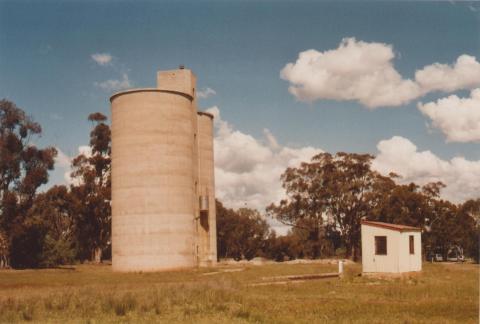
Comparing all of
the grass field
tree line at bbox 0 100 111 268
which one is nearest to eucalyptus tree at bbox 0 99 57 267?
tree line at bbox 0 100 111 268

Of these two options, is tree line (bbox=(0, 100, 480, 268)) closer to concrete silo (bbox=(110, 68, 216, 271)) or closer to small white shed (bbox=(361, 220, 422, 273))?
concrete silo (bbox=(110, 68, 216, 271))

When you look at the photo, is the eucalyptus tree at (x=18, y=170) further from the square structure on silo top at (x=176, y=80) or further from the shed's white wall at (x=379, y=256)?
the shed's white wall at (x=379, y=256)

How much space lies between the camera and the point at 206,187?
195ft

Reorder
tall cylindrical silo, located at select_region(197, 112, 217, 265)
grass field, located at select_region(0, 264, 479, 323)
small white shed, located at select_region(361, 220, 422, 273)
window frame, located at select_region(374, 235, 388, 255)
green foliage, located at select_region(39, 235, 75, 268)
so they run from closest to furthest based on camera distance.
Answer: grass field, located at select_region(0, 264, 479, 323), small white shed, located at select_region(361, 220, 422, 273), window frame, located at select_region(374, 235, 388, 255), tall cylindrical silo, located at select_region(197, 112, 217, 265), green foliage, located at select_region(39, 235, 75, 268)

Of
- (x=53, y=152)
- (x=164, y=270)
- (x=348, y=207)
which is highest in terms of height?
(x=53, y=152)

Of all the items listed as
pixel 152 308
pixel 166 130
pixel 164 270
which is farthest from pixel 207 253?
pixel 152 308

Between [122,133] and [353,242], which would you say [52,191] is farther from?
[353,242]

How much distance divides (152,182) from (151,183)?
118mm

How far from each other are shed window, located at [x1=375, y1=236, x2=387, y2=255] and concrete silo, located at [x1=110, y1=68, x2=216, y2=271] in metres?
20.4

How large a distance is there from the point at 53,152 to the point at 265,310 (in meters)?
44.8

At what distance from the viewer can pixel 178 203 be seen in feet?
154

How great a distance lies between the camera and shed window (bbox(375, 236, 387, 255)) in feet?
101

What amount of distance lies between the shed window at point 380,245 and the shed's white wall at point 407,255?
37.6 inches

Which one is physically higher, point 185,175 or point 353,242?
point 185,175
